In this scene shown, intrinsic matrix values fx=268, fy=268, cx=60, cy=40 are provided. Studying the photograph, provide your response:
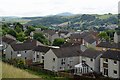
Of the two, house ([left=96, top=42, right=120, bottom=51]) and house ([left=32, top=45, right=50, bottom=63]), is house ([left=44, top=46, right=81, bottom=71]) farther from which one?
house ([left=96, top=42, right=120, bottom=51])

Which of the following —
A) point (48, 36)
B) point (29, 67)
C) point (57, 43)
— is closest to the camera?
point (29, 67)

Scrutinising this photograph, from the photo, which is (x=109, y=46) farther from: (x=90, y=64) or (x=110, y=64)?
(x=110, y=64)

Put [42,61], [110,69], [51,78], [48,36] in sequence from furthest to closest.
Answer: [48,36]
[42,61]
[110,69]
[51,78]

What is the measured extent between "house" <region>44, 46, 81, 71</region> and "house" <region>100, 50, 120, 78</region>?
13.0 feet

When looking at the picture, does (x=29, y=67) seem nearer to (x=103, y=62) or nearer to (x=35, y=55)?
(x=35, y=55)

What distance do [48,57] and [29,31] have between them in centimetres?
3311

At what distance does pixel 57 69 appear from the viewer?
29203 mm

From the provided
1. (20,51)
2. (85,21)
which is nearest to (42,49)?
(20,51)

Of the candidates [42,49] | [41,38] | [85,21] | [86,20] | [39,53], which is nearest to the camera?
[42,49]

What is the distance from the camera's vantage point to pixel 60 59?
95.5ft

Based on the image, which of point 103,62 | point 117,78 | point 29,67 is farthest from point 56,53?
point 117,78

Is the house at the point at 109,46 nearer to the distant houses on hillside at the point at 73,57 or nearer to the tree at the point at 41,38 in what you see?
the distant houses on hillside at the point at 73,57

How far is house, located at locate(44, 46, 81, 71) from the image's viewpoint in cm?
2914

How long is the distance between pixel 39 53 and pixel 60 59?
214 inches
